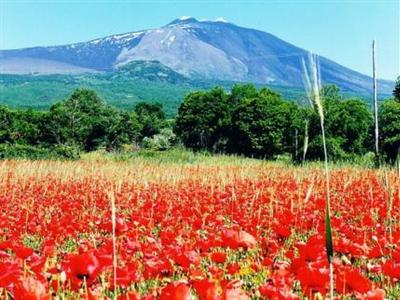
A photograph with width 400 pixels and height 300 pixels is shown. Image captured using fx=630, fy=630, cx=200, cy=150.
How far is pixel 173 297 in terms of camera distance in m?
1.73

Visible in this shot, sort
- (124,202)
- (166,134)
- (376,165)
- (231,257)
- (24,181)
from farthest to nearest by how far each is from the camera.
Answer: (166,134) < (376,165) < (24,181) < (124,202) < (231,257)

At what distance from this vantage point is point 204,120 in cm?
4362

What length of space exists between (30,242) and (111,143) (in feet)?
166

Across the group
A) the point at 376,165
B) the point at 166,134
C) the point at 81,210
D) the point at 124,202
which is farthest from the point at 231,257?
the point at 166,134

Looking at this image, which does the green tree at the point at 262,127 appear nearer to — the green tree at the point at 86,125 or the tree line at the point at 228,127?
the tree line at the point at 228,127

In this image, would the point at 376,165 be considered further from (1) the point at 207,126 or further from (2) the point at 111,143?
(2) the point at 111,143

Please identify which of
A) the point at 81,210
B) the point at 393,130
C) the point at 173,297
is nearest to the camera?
the point at 173,297

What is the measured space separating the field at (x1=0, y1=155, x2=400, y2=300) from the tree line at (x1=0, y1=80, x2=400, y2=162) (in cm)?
419

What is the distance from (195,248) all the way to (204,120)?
40.0 meters

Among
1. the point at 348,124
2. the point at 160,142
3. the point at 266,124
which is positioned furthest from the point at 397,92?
the point at 160,142

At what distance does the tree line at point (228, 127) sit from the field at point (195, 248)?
419 cm

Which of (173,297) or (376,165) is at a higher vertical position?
(173,297)

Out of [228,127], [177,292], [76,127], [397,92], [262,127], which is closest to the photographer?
[177,292]

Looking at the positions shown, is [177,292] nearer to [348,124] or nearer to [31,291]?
[31,291]
